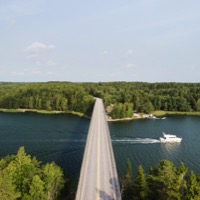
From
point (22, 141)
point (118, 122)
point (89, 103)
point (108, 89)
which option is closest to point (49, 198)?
point (22, 141)

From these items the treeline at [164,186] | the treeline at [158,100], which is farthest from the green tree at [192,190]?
the treeline at [158,100]

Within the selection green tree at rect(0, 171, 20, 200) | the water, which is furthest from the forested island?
green tree at rect(0, 171, 20, 200)

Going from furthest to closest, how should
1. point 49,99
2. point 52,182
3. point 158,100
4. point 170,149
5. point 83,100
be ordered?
point 158,100 → point 49,99 → point 83,100 → point 170,149 → point 52,182

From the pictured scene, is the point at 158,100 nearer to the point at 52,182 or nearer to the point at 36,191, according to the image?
the point at 52,182

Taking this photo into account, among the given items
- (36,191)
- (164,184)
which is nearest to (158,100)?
(164,184)

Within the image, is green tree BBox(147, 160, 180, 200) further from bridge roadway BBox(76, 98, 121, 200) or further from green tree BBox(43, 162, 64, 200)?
green tree BBox(43, 162, 64, 200)
